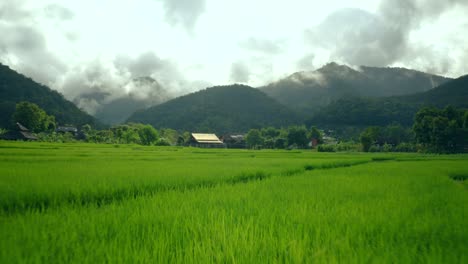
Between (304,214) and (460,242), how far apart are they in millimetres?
1385

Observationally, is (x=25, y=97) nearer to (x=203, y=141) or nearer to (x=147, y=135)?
(x=147, y=135)

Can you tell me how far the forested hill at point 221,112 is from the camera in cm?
13125

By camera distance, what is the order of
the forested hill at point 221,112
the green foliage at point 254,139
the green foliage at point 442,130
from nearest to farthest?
1. the green foliage at point 442,130
2. the green foliage at point 254,139
3. the forested hill at point 221,112

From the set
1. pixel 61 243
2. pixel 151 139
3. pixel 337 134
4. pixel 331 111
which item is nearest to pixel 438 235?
pixel 61 243

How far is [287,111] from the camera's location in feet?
481

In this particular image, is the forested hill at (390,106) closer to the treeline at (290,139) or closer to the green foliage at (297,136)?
the treeline at (290,139)

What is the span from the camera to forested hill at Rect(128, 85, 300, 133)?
131250mm

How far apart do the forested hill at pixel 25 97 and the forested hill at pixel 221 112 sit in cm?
5263

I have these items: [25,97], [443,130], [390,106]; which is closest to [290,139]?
[443,130]

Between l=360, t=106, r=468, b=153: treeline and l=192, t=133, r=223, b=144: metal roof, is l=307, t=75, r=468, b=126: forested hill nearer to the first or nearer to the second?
l=360, t=106, r=468, b=153: treeline

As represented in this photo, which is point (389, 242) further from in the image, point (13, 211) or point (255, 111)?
point (255, 111)

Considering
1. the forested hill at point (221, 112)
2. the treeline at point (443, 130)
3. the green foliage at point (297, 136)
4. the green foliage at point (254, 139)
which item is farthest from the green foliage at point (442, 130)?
the forested hill at point (221, 112)

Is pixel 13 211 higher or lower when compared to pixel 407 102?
lower

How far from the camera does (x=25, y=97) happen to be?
250 feet
